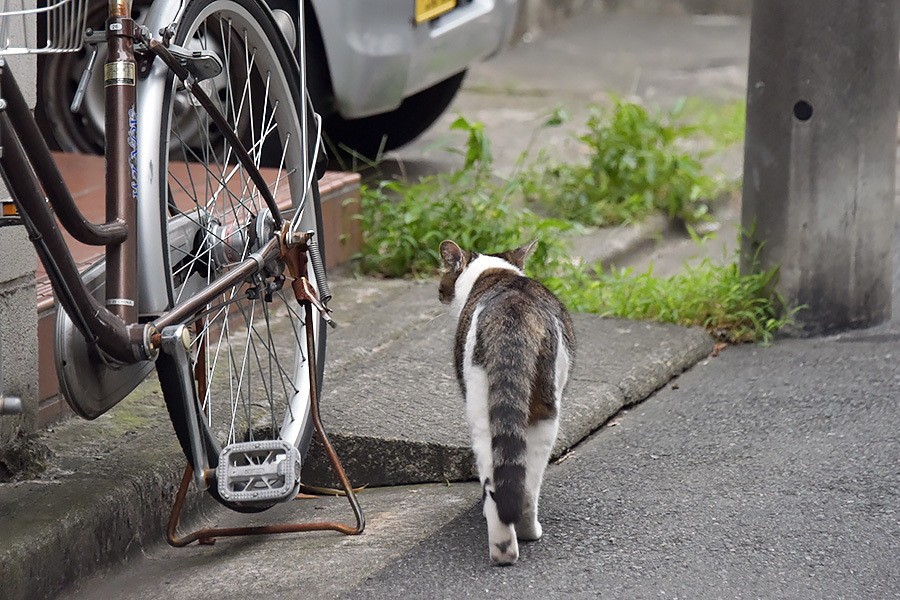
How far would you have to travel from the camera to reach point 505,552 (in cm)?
216

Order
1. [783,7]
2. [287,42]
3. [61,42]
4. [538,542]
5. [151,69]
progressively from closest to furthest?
1. [61,42]
2. [151,69]
3. [538,542]
4. [287,42]
5. [783,7]

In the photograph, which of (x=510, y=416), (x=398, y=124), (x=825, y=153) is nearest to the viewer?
(x=510, y=416)

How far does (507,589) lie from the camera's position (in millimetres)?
2090

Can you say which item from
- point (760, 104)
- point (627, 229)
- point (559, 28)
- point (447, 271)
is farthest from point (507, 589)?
point (559, 28)

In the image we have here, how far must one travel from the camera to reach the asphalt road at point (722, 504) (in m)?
2.11

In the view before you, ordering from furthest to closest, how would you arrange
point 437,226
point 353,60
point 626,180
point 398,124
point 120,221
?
point 398,124 → point 626,180 → point 437,226 → point 353,60 → point 120,221

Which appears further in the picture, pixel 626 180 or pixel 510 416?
pixel 626 180

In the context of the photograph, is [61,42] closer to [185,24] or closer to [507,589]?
[185,24]

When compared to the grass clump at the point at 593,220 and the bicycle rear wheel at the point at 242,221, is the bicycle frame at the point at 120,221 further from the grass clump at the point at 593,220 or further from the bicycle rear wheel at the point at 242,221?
the grass clump at the point at 593,220

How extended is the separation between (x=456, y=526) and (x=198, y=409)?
0.67 m

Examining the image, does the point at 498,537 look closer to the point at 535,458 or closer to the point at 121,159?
the point at 535,458

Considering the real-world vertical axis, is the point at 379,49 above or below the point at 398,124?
above

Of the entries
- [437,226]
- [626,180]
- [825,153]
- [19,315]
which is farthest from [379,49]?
[19,315]

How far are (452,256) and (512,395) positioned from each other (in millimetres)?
714
